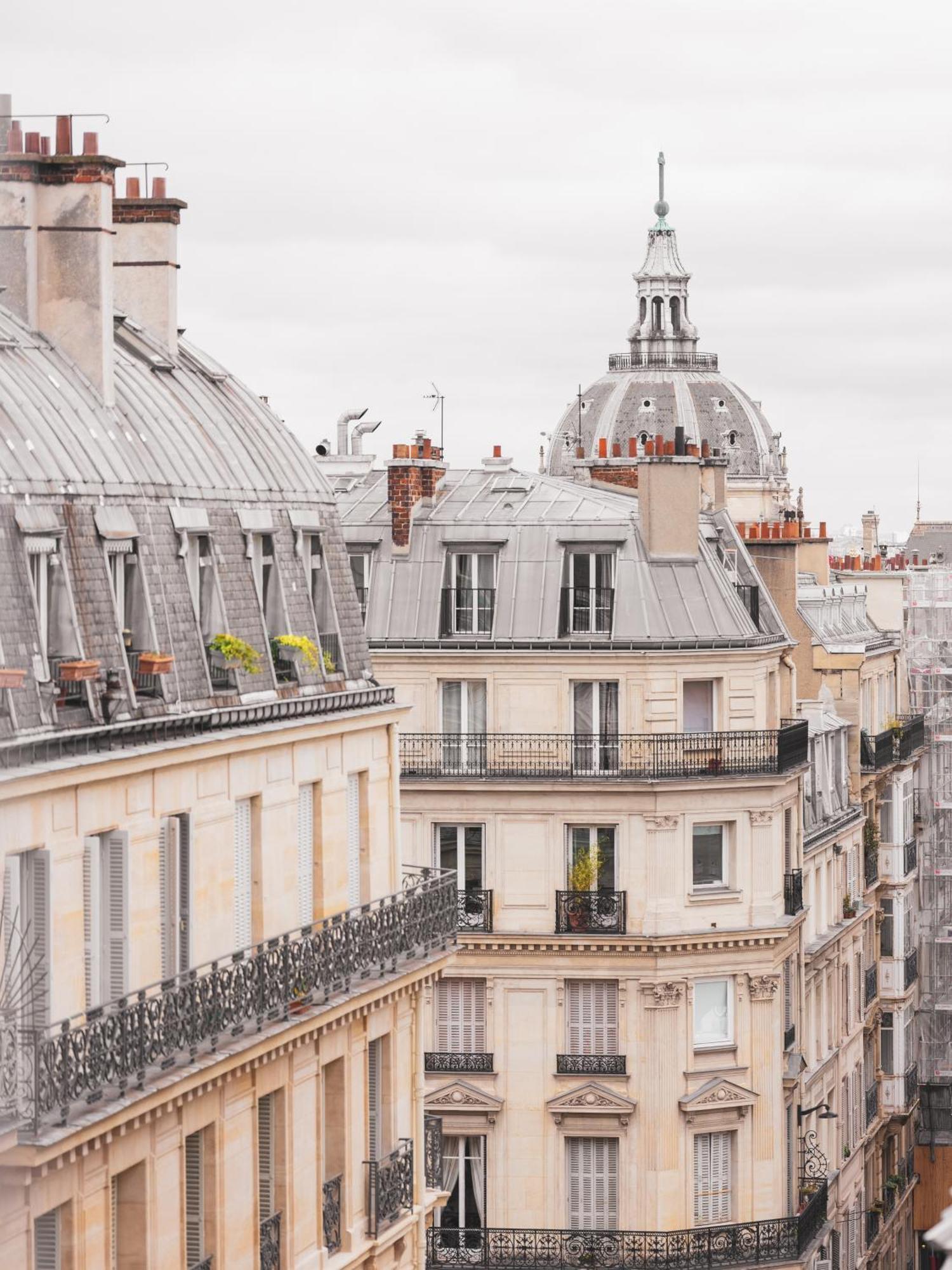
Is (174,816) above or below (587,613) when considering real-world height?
below

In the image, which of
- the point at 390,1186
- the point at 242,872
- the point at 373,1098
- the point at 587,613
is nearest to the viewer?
the point at 242,872

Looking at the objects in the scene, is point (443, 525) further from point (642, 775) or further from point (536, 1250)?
point (536, 1250)

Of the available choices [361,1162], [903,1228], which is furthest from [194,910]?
[903,1228]

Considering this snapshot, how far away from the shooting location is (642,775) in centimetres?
4209

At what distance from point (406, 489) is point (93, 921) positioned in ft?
71.7

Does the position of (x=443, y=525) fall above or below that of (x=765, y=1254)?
above

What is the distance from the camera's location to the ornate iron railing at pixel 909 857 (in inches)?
2402

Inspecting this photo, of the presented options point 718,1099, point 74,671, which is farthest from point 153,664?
point 718,1099

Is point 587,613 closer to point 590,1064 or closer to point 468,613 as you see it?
point 468,613

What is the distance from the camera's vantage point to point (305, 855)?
2745 centimetres

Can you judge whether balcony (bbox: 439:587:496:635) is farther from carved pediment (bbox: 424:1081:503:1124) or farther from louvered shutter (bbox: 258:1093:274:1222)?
louvered shutter (bbox: 258:1093:274:1222)

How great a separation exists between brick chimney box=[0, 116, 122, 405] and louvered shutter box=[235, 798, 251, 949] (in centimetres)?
385

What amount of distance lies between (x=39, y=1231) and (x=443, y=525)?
2340 cm

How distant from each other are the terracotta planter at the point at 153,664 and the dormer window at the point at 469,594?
1929 cm
